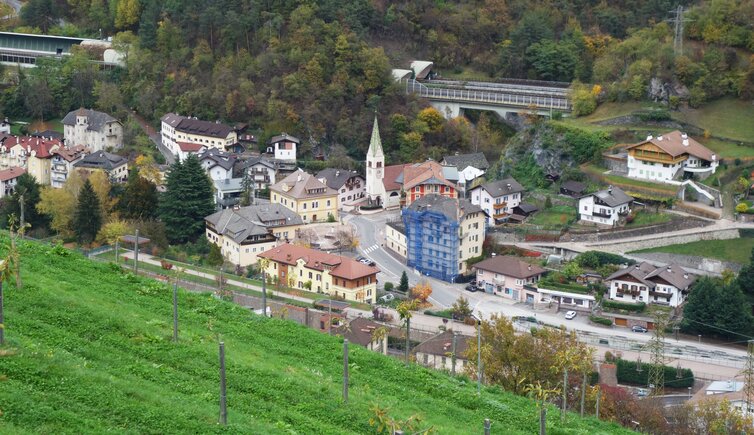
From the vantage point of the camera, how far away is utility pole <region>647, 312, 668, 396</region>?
87.1 ft

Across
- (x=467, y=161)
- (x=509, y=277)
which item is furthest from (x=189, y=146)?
(x=509, y=277)

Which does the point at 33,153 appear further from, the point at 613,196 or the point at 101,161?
the point at 613,196

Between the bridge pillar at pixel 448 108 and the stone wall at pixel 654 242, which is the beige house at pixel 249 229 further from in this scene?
the bridge pillar at pixel 448 108

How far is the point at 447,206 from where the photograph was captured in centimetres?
3462

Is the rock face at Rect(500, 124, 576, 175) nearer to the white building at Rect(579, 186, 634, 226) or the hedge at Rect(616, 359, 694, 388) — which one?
the white building at Rect(579, 186, 634, 226)

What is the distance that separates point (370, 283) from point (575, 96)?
1341cm

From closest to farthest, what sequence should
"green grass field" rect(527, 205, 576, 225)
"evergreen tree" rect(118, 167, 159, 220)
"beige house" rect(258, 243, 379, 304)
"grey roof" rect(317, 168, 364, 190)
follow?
"beige house" rect(258, 243, 379, 304) → "green grass field" rect(527, 205, 576, 225) → "evergreen tree" rect(118, 167, 159, 220) → "grey roof" rect(317, 168, 364, 190)

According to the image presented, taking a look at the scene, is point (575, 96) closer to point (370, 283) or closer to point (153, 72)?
point (370, 283)

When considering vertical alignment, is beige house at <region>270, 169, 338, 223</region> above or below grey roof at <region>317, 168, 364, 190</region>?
below

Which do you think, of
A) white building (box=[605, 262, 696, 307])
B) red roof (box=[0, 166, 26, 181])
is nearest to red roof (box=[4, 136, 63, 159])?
red roof (box=[0, 166, 26, 181])

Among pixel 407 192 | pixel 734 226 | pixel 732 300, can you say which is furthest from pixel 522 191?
pixel 732 300

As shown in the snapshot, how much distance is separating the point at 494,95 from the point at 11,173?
1766 centimetres

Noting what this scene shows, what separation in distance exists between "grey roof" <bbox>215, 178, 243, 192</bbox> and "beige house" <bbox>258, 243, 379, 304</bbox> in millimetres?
6458

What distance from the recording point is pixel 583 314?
31.3 meters
